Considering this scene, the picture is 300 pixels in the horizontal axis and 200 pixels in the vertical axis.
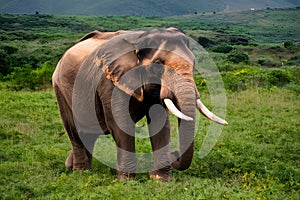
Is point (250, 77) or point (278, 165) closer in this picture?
point (278, 165)

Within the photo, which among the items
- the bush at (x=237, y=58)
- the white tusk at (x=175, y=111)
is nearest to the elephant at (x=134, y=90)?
the white tusk at (x=175, y=111)

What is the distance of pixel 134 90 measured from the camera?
7141 millimetres

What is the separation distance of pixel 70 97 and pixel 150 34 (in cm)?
237

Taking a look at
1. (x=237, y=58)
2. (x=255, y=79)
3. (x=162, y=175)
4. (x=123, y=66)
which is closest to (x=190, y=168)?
(x=162, y=175)


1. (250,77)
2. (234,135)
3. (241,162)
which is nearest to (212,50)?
(250,77)

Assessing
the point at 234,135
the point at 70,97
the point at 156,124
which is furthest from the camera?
the point at 234,135

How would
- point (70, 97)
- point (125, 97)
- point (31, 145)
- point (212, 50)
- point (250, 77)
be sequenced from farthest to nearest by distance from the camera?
point (212, 50) → point (250, 77) → point (31, 145) → point (70, 97) → point (125, 97)

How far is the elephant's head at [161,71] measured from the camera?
6.28m

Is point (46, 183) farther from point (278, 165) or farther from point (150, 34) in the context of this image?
point (278, 165)

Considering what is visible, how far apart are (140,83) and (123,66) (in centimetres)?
39

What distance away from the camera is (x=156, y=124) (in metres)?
7.98

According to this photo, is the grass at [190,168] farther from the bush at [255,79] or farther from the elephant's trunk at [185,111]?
the bush at [255,79]

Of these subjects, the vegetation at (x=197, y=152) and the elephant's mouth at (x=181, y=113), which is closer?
the elephant's mouth at (x=181, y=113)

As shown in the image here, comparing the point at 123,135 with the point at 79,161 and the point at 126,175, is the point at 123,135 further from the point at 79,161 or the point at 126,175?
the point at 79,161
